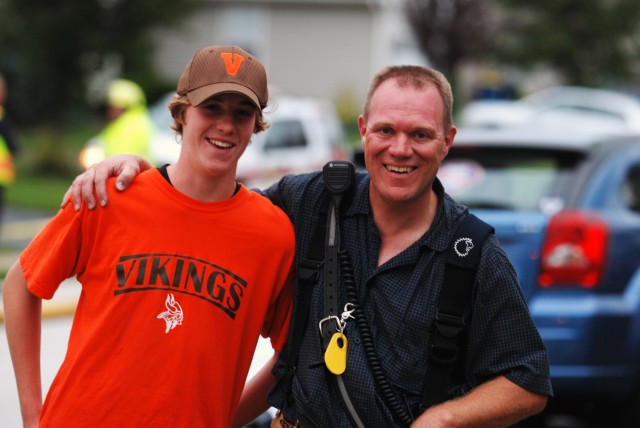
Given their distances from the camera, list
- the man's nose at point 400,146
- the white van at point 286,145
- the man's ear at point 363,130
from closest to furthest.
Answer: the man's nose at point 400,146
the man's ear at point 363,130
the white van at point 286,145

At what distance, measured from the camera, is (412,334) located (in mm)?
2689

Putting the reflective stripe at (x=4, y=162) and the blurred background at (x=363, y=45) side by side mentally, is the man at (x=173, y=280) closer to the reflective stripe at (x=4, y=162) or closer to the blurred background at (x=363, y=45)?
the reflective stripe at (x=4, y=162)

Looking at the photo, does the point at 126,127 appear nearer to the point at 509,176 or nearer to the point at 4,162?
the point at 4,162

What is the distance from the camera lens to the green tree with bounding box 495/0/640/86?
1193 inches

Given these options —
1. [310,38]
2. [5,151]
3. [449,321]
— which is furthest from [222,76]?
[310,38]

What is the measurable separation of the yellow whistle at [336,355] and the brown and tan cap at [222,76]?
0.75m

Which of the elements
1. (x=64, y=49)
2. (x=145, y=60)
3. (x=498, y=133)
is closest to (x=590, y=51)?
(x=145, y=60)

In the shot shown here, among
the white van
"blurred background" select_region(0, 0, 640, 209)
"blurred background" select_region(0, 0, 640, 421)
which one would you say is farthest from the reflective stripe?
"blurred background" select_region(0, 0, 640, 209)

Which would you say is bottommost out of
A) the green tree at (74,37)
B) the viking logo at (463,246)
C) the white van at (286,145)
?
the viking logo at (463,246)

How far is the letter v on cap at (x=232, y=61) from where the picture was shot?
9.36 feet

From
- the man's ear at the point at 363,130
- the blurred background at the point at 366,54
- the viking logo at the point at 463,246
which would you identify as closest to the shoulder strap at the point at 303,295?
the man's ear at the point at 363,130

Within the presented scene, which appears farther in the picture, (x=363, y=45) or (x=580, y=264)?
(x=363, y=45)

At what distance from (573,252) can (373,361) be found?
110 inches

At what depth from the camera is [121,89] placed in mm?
11383
